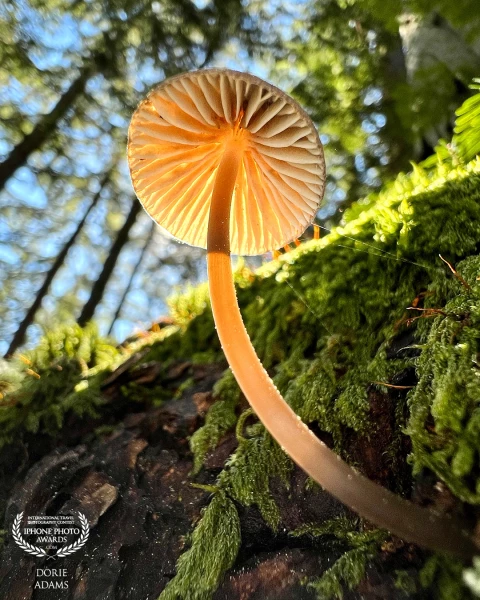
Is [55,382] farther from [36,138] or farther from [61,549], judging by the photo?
[36,138]

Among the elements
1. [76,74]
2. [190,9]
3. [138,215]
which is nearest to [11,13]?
[76,74]

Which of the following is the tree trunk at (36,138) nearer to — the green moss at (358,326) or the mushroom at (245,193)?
the mushroom at (245,193)

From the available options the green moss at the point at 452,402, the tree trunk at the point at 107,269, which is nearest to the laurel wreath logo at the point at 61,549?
the green moss at the point at 452,402

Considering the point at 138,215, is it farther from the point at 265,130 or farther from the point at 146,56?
the point at 265,130

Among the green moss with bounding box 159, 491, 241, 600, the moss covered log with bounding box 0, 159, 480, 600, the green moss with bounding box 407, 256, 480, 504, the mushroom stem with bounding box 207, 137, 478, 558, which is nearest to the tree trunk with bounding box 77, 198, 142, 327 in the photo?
the moss covered log with bounding box 0, 159, 480, 600

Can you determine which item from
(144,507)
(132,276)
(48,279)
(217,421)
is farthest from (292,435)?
(132,276)

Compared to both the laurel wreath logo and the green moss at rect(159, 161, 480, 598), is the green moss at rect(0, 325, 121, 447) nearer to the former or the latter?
the laurel wreath logo
